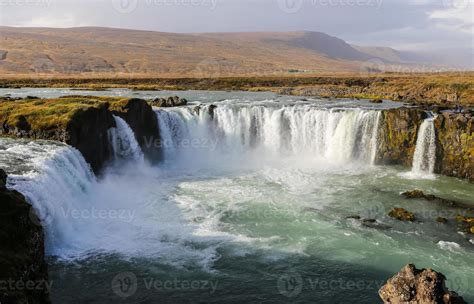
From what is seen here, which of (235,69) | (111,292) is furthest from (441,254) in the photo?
(235,69)

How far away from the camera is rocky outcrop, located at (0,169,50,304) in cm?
1069

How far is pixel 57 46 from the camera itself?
200 metres

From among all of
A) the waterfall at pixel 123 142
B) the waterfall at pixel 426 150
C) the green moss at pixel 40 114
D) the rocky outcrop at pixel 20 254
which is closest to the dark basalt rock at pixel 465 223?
the waterfall at pixel 426 150

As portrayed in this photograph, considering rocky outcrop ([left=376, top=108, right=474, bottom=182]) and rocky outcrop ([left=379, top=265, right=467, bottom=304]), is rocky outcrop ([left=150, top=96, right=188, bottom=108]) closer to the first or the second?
rocky outcrop ([left=376, top=108, right=474, bottom=182])

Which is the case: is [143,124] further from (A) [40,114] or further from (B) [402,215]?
(B) [402,215]

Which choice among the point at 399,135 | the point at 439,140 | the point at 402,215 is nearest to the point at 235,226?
the point at 402,215

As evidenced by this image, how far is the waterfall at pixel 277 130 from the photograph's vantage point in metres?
36.4

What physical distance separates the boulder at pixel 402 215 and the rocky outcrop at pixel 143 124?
1956cm

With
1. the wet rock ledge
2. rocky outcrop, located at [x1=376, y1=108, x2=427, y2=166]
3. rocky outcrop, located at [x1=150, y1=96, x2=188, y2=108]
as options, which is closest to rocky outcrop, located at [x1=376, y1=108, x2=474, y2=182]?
rocky outcrop, located at [x1=376, y1=108, x2=427, y2=166]

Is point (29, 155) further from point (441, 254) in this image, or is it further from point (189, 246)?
point (441, 254)

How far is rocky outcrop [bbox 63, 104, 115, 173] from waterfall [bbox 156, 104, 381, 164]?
7586 mm

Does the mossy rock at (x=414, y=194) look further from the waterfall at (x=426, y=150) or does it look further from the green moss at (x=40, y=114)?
the green moss at (x=40, y=114)

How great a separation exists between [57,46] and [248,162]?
615ft

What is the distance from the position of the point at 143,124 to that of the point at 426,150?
21978 millimetres
